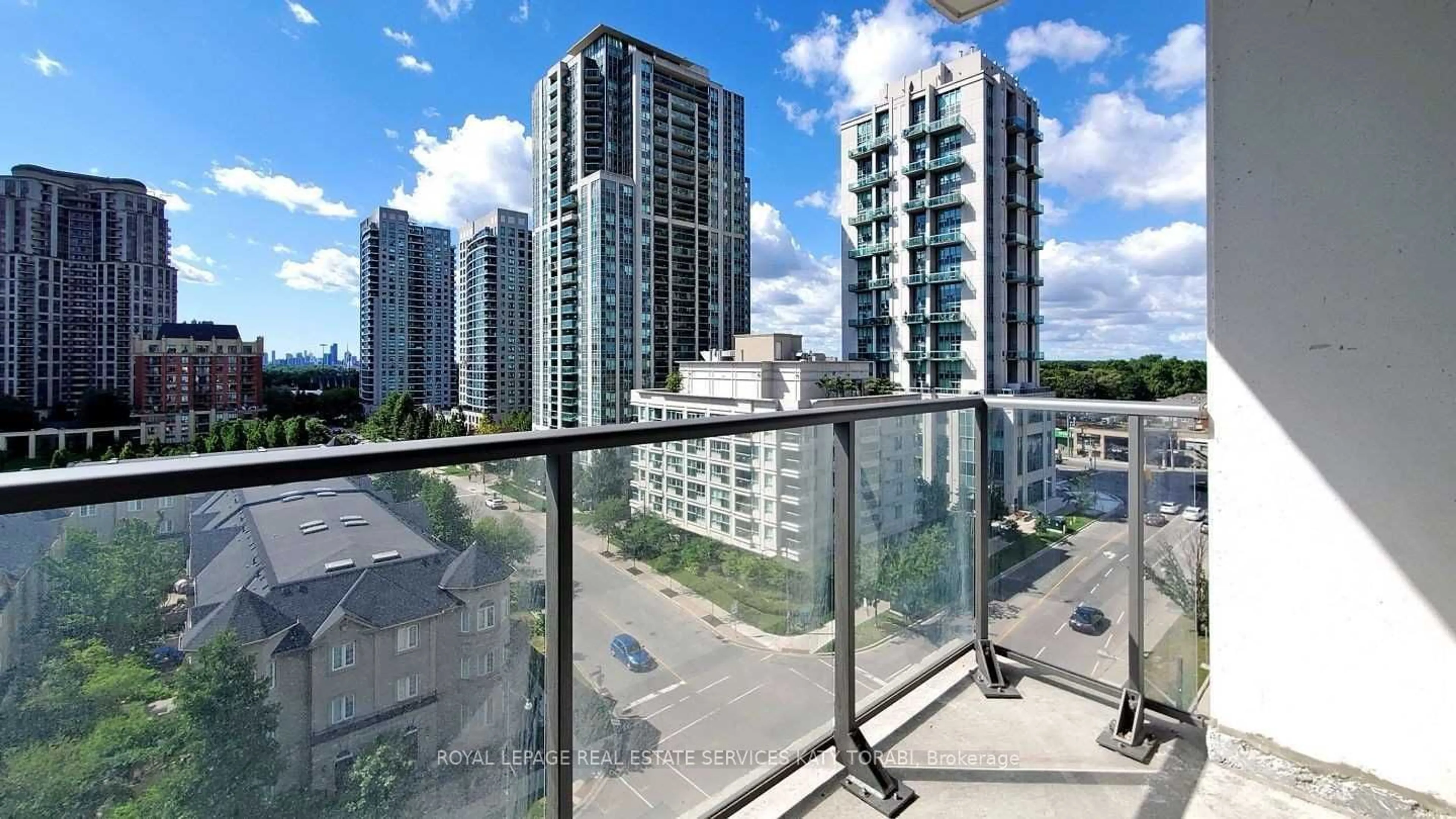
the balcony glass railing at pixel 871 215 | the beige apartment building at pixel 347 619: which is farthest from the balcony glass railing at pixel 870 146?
the beige apartment building at pixel 347 619

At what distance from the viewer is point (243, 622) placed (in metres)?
0.69

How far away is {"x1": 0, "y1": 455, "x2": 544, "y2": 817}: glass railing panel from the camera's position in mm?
580

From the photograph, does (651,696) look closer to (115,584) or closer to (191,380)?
(115,584)

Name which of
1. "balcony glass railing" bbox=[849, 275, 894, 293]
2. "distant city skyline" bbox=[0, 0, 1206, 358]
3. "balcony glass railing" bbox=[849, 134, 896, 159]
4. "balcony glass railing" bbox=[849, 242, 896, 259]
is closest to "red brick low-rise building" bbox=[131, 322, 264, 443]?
"distant city skyline" bbox=[0, 0, 1206, 358]

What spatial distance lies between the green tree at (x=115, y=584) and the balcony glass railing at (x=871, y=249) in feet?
91.2

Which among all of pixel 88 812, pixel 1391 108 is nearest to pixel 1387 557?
pixel 1391 108

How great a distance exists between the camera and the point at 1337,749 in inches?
50.7

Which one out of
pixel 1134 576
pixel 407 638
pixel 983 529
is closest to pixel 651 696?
pixel 407 638

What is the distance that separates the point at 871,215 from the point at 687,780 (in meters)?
28.5

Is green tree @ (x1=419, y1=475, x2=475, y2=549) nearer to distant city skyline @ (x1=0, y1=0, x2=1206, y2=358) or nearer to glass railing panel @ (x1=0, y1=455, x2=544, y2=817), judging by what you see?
glass railing panel @ (x1=0, y1=455, x2=544, y2=817)

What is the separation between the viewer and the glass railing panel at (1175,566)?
1551mm

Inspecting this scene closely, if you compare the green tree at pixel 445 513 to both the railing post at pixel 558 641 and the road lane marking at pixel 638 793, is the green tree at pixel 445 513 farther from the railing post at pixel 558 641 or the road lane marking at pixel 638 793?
the road lane marking at pixel 638 793

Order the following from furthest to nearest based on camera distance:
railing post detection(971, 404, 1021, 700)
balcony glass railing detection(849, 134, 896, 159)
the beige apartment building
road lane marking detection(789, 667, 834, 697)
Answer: balcony glass railing detection(849, 134, 896, 159)
railing post detection(971, 404, 1021, 700)
road lane marking detection(789, 667, 834, 697)
the beige apartment building

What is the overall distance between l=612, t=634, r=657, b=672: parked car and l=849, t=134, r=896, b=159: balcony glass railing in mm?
29006
